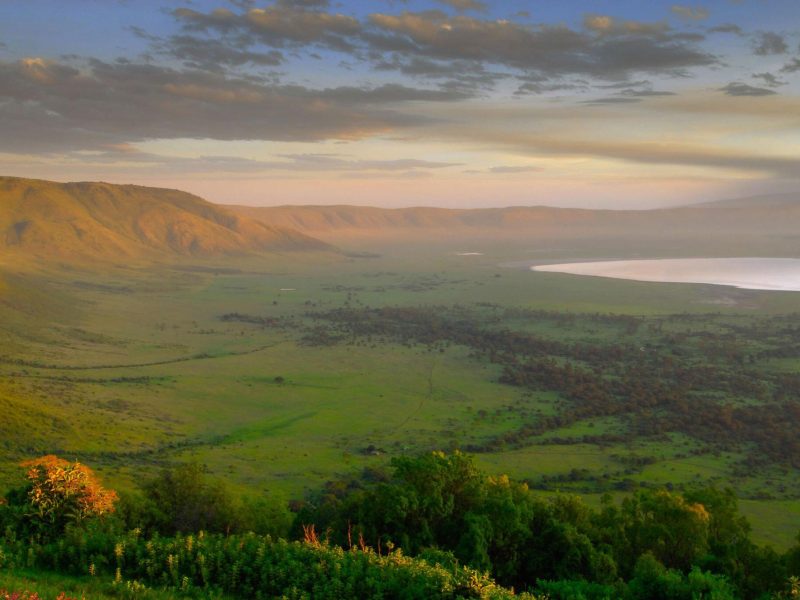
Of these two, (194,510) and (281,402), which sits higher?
(194,510)

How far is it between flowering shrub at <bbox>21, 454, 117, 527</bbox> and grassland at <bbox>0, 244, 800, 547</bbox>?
17533 millimetres

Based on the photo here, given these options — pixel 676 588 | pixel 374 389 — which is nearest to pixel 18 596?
pixel 676 588

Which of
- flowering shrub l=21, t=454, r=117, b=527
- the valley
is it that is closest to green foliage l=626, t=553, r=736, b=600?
flowering shrub l=21, t=454, r=117, b=527

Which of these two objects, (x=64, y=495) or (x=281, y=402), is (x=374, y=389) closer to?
(x=281, y=402)

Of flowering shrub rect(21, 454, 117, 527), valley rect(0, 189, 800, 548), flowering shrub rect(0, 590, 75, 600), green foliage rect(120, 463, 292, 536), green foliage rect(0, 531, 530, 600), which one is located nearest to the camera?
flowering shrub rect(0, 590, 75, 600)

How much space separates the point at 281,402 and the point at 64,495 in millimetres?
56545

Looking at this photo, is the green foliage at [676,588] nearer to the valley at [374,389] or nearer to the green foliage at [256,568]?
the green foliage at [256,568]

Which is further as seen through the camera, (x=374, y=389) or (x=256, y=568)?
(x=374, y=389)

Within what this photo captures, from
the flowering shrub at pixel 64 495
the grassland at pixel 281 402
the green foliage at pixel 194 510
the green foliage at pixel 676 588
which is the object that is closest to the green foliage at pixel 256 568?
the flowering shrub at pixel 64 495

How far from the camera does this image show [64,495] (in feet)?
82.5

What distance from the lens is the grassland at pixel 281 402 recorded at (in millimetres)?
56719

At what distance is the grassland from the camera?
5672 centimetres

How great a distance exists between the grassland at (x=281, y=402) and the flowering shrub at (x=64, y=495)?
690 inches

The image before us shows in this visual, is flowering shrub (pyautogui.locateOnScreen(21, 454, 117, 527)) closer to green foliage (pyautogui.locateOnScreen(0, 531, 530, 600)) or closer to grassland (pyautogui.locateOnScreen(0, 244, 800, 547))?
green foliage (pyautogui.locateOnScreen(0, 531, 530, 600))
